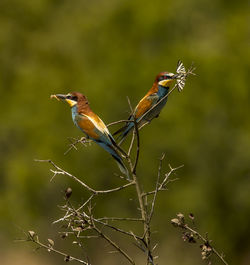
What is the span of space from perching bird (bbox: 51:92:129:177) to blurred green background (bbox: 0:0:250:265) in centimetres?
1236

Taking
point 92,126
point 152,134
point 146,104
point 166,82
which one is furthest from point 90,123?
point 152,134

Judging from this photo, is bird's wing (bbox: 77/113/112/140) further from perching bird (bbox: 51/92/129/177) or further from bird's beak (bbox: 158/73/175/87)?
bird's beak (bbox: 158/73/175/87)

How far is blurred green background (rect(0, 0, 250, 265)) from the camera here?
17469mm

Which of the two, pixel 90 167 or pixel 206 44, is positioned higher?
pixel 206 44

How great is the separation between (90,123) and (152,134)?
514 inches

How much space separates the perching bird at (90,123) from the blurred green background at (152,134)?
12.4 m

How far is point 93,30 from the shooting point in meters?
22.1

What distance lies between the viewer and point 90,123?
171 inches

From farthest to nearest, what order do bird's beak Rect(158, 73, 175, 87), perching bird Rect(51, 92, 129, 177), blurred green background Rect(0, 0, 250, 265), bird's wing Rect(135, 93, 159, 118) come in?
blurred green background Rect(0, 0, 250, 265)
bird's wing Rect(135, 93, 159, 118)
bird's beak Rect(158, 73, 175, 87)
perching bird Rect(51, 92, 129, 177)

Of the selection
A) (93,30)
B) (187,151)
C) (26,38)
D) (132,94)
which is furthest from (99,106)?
(26,38)

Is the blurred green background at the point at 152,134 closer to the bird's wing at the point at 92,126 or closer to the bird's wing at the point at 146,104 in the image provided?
the bird's wing at the point at 146,104

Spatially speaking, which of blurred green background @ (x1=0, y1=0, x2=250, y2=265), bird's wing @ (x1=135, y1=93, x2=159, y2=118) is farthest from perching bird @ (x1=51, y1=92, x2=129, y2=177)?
blurred green background @ (x1=0, y1=0, x2=250, y2=265)

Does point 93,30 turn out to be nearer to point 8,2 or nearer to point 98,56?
point 98,56

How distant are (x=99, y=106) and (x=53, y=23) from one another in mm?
12109
